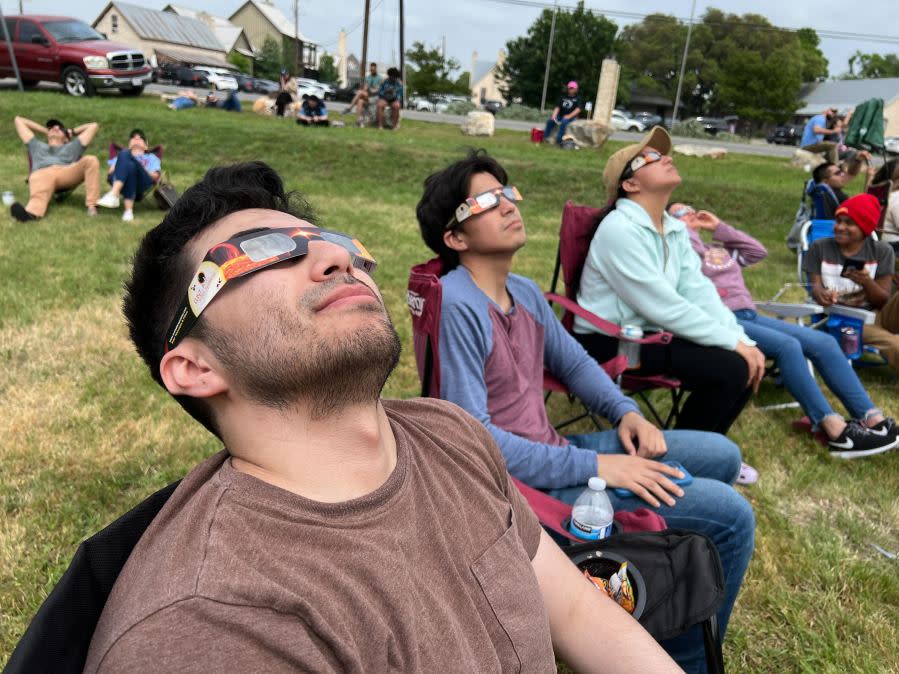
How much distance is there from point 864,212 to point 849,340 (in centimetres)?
105

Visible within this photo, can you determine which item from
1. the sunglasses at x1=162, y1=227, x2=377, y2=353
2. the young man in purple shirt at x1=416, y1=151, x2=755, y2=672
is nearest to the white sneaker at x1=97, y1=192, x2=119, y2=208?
the young man in purple shirt at x1=416, y1=151, x2=755, y2=672

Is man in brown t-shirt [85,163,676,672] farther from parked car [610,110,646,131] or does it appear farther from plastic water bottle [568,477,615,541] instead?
parked car [610,110,646,131]

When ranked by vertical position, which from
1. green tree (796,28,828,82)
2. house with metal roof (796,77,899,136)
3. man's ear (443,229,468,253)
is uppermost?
green tree (796,28,828,82)

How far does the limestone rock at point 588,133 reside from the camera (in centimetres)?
1841

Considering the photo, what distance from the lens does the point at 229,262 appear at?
1444mm

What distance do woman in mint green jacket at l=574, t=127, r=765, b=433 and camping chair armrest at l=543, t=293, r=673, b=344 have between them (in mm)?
59

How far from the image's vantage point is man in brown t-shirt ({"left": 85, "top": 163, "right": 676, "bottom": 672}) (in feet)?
3.50

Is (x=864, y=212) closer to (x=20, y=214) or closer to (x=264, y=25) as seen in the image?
(x=20, y=214)

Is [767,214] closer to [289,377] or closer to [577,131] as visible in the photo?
[577,131]

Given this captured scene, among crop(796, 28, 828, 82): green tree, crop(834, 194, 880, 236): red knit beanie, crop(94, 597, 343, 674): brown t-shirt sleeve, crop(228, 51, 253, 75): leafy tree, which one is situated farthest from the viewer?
crop(796, 28, 828, 82): green tree

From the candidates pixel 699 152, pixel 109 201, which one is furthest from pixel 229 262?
pixel 699 152

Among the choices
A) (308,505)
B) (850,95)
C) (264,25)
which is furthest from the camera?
(264,25)

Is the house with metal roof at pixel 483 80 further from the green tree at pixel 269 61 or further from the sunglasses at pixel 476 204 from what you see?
the sunglasses at pixel 476 204

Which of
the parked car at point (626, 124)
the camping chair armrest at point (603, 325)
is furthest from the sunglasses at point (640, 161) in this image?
the parked car at point (626, 124)
